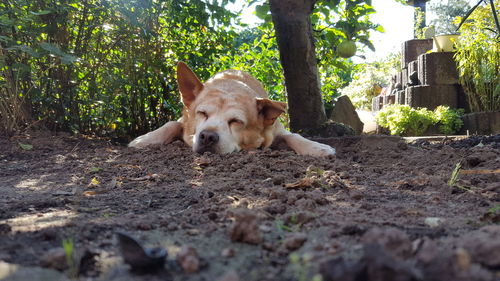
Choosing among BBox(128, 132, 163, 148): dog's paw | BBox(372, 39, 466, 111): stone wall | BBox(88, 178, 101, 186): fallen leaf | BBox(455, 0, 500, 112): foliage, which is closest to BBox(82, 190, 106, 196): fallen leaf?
BBox(88, 178, 101, 186): fallen leaf

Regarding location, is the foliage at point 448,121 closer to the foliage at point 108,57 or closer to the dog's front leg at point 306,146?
the foliage at point 108,57

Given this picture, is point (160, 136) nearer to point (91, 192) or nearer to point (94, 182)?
point (94, 182)

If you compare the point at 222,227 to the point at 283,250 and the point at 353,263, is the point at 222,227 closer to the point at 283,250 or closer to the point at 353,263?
the point at 283,250

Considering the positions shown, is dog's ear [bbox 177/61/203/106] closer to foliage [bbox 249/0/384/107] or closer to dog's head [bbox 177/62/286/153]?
dog's head [bbox 177/62/286/153]

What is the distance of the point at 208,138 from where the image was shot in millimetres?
3865

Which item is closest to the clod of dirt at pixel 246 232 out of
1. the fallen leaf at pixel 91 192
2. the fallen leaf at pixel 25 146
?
the fallen leaf at pixel 91 192

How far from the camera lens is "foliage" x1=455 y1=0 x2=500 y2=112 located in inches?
305

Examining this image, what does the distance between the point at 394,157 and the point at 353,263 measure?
9.54 ft

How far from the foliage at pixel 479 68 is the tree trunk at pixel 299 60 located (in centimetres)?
392

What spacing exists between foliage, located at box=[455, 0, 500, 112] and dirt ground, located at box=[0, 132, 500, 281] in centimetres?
504

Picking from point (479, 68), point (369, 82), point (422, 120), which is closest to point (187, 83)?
point (422, 120)

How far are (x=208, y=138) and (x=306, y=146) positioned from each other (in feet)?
3.30

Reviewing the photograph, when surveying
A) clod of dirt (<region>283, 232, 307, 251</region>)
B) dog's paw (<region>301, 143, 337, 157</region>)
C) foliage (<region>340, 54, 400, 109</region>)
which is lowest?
clod of dirt (<region>283, 232, 307, 251</region>)

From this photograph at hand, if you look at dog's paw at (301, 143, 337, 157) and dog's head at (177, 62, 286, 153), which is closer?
dog's head at (177, 62, 286, 153)
